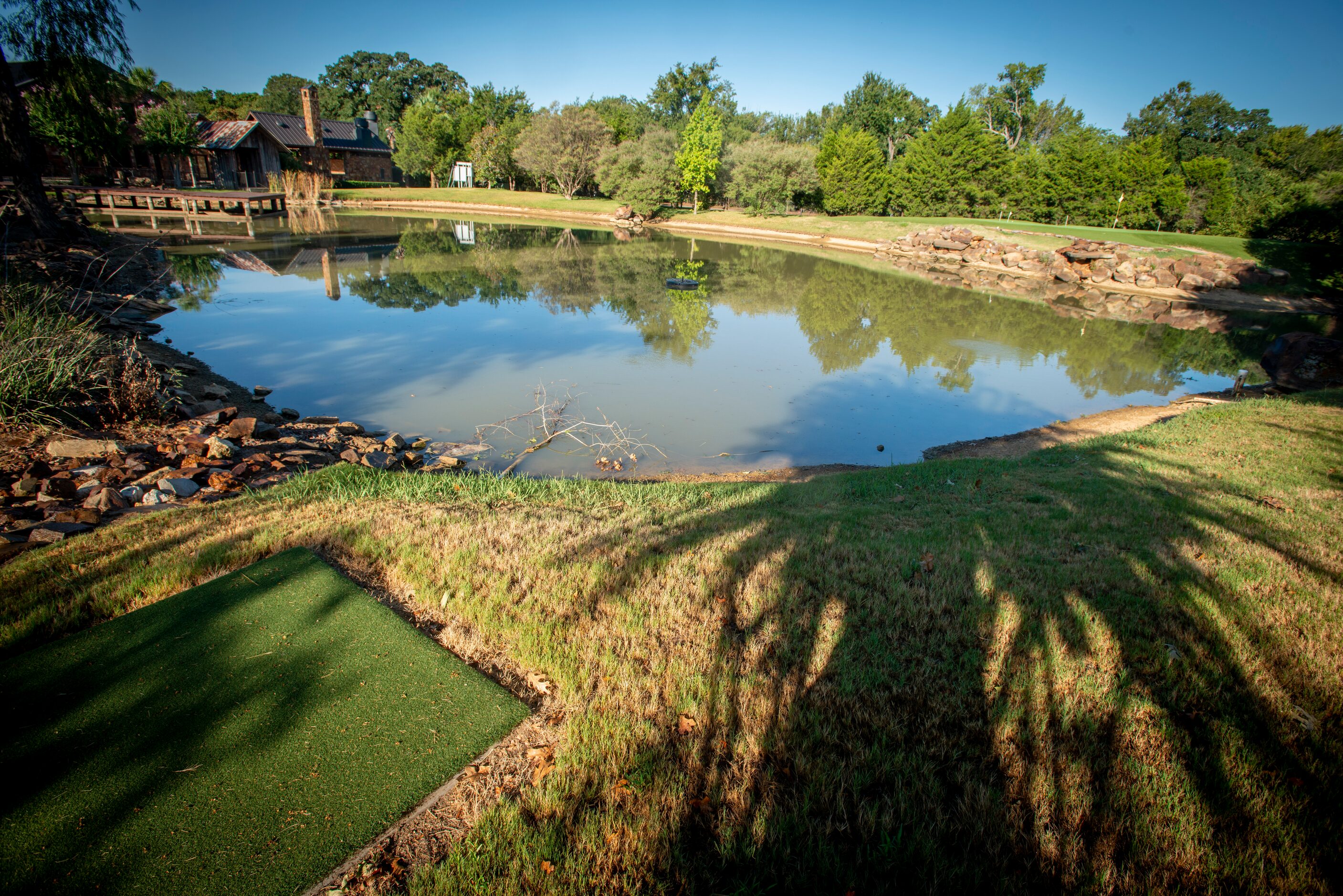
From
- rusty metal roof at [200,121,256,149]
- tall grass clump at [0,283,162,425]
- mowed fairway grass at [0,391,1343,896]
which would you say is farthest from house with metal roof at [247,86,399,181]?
mowed fairway grass at [0,391,1343,896]

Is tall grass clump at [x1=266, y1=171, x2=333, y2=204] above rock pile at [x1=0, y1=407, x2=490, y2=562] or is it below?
above

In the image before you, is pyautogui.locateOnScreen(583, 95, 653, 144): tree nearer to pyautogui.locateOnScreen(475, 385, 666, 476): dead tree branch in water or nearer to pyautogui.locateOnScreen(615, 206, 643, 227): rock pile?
pyautogui.locateOnScreen(615, 206, 643, 227): rock pile

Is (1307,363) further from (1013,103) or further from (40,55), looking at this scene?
(1013,103)

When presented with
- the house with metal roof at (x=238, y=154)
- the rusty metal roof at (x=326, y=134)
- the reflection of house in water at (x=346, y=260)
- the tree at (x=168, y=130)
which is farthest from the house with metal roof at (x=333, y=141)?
the reflection of house in water at (x=346, y=260)

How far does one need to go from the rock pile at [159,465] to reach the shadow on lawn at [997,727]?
456cm

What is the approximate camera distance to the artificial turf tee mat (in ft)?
7.11

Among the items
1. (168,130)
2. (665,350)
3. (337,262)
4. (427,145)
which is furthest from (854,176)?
(168,130)

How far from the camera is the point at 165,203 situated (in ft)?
115

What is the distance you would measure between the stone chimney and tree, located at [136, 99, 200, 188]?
9136 millimetres

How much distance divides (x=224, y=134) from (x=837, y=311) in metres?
50.8

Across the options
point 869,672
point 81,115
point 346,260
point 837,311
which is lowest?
point 869,672

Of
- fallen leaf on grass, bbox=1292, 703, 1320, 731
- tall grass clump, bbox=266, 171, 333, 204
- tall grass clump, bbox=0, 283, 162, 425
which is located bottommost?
fallen leaf on grass, bbox=1292, 703, 1320, 731

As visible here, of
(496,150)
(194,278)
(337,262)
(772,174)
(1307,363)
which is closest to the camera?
(1307,363)

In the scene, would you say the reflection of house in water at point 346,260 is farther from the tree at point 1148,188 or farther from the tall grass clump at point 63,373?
the tree at point 1148,188
